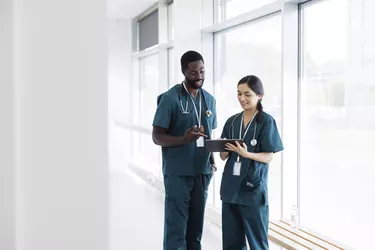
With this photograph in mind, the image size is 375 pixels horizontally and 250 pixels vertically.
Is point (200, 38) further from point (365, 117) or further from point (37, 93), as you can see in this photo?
point (37, 93)

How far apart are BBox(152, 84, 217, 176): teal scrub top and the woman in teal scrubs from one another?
0.20m

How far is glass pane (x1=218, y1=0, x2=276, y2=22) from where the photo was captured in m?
3.91

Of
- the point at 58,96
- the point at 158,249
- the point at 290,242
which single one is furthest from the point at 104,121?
the point at 158,249

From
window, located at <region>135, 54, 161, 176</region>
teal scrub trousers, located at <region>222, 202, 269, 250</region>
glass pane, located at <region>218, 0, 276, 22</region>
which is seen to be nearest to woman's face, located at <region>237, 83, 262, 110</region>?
teal scrub trousers, located at <region>222, 202, 269, 250</region>

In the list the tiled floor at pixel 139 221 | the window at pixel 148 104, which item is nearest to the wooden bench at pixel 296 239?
the tiled floor at pixel 139 221

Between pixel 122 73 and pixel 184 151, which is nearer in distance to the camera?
pixel 184 151

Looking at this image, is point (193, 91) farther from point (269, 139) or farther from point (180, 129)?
point (269, 139)

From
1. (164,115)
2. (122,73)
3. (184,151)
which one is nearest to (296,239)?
(184,151)

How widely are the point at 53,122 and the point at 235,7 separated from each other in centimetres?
388

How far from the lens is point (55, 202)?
0.73 metres

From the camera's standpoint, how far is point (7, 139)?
27.8 inches

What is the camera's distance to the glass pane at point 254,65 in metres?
3.73

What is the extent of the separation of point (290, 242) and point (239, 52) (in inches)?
90.3

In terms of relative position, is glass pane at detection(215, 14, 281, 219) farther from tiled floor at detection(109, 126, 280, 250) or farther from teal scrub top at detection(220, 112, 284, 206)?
teal scrub top at detection(220, 112, 284, 206)
